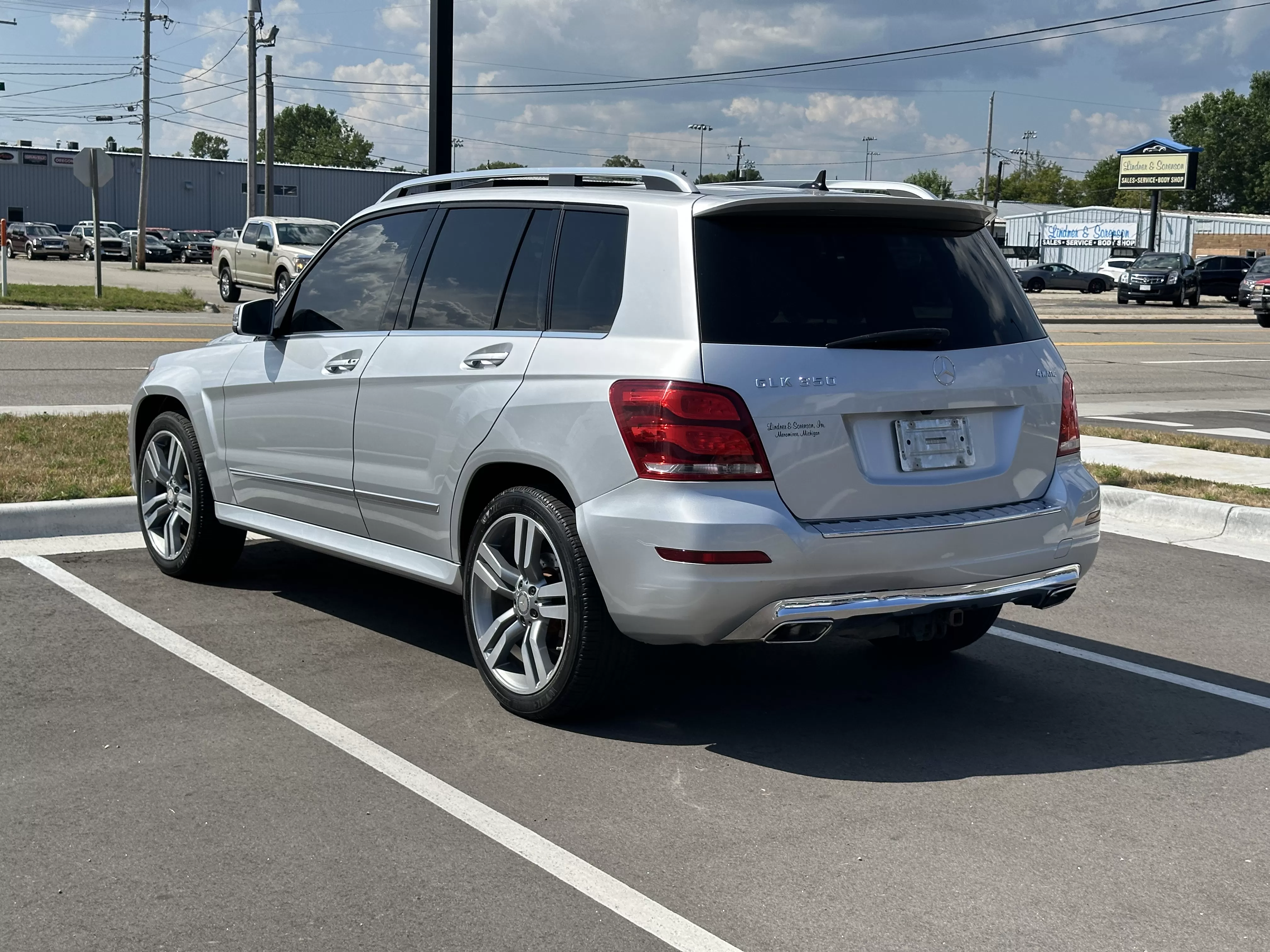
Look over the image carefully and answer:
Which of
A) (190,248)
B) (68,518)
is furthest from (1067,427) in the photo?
(190,248)

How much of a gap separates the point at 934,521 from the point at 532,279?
5.46ft

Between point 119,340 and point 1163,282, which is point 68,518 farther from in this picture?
point 1163,282

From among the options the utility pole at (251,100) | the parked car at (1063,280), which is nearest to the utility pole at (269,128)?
Result: the utility pole at (251,100)

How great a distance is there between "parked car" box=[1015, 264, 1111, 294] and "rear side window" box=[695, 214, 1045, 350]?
60637 millimetres

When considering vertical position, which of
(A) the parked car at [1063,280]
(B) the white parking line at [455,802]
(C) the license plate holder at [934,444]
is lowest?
(B) the white parking line at [455,802]

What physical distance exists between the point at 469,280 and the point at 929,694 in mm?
2360

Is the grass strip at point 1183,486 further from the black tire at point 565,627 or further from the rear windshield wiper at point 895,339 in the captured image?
the black tire at point 565,627

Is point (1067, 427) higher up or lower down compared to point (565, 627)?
higher up

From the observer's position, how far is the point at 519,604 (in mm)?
4930

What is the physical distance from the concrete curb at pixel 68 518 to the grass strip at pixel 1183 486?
5914mm

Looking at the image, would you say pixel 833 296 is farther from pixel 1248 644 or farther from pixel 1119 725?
pixel 1248 644

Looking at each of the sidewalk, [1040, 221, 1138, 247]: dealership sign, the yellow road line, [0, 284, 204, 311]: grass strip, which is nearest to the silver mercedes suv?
the sidewalk

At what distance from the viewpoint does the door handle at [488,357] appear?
4988 mm

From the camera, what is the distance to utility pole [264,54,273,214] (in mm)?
47438
